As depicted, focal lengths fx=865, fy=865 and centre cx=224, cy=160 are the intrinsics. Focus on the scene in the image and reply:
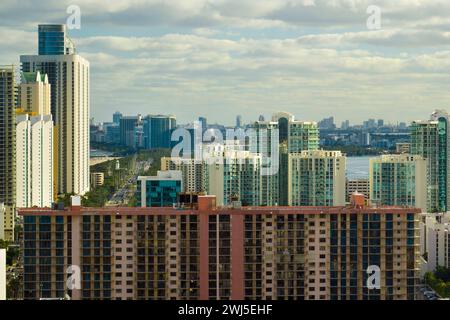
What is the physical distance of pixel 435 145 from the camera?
40.5 feet

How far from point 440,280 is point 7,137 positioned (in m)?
6.83

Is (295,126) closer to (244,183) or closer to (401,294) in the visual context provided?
(244,183)

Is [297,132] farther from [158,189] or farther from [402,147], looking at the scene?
[158,189]

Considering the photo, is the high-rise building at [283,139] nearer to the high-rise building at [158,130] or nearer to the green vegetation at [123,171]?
the high-rise building at [158,130]

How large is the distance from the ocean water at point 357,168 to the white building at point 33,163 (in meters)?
3.80

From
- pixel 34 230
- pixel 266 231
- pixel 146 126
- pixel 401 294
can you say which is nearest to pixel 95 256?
pixel 34 230

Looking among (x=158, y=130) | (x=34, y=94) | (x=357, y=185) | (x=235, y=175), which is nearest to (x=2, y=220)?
(x=158, y=130)

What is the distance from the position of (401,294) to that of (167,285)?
1.20 meters

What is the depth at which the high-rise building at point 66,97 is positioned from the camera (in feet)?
43.1

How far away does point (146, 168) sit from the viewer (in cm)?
997

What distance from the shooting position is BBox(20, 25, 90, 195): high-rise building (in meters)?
13.1

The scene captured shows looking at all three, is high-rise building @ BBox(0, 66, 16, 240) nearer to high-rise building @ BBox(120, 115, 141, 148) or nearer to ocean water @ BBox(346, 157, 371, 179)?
high-rise building @ BBox(120, 115, 141, 148)
